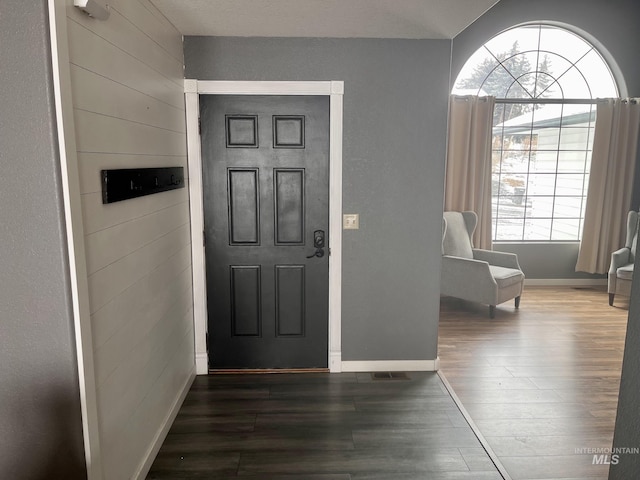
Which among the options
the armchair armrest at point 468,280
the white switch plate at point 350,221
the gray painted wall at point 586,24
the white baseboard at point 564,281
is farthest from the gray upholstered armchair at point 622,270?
the white switch plate at point 350,221

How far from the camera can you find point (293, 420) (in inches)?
115

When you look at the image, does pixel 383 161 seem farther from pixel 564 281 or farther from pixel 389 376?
pixel 564 281

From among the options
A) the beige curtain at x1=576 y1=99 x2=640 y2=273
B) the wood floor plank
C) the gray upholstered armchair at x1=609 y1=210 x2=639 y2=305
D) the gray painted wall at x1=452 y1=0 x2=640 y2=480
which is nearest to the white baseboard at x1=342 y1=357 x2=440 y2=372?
the wood floor plank

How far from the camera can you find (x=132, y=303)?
7.37 feet

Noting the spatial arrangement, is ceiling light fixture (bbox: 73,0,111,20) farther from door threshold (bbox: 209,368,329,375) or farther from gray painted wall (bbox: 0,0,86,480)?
door threshold (bbox: 209,368,329,375)

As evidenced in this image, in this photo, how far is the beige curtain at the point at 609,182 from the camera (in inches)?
219

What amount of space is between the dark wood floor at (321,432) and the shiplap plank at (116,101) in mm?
1771

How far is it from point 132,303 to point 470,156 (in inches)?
170

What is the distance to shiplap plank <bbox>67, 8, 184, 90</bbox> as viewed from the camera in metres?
1.81

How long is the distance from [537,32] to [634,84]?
131 centimetres

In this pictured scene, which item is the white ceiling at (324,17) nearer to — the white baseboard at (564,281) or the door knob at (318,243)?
the door knob at (318,243)

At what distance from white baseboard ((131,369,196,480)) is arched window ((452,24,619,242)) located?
4311mm

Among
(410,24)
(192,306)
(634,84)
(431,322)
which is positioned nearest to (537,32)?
(634,84)

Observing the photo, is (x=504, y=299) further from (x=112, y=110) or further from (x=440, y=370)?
(x=112, y=110)
